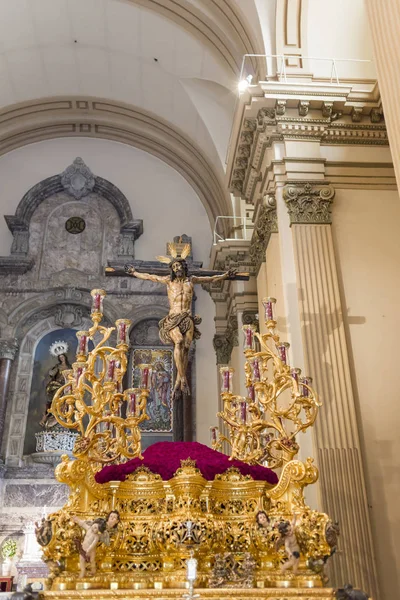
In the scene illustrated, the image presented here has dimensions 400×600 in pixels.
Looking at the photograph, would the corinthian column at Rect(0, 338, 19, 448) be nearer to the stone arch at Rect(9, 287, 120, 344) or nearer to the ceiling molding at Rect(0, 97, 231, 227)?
the stone arch at Rect(9, 287, 120, 344)

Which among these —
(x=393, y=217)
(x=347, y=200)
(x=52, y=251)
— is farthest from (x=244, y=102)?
(x=52, y=251)

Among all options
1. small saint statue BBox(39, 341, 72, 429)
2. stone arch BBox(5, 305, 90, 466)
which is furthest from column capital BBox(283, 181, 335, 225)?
stone arch BBox(5, 305, 90, 466)

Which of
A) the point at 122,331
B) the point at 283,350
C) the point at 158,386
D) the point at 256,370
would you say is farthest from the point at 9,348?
the point at 283,350

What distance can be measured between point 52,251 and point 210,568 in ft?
32.1

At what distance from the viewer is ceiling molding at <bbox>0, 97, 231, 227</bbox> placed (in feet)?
42.1

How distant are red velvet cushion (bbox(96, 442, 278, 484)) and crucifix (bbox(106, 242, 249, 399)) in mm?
982

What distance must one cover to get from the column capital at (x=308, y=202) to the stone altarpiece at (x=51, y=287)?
17.7 ft

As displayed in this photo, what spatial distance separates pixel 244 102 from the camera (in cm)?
690

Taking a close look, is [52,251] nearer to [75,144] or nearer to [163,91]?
[75,144]

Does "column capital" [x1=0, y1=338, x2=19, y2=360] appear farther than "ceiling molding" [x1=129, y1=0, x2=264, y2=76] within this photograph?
Yes

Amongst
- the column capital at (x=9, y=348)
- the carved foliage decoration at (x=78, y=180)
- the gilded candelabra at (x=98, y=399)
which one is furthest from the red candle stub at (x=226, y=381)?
the carved foliage decoration at (x=78, y=180)

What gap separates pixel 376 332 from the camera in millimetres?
6273

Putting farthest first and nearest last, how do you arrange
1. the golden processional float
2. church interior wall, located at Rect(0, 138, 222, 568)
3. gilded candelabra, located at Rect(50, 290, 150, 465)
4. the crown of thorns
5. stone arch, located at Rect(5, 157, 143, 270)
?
stone arch, located at Rect(5, 157, 143, 270), church interior wall, located at Rect(0, 138, 222, 568), the crown of thorns, gilded candelabra, located at Rect(50, 290, 150, 465), the golden processional float

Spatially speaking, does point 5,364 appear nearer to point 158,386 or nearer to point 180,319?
point 158,386
